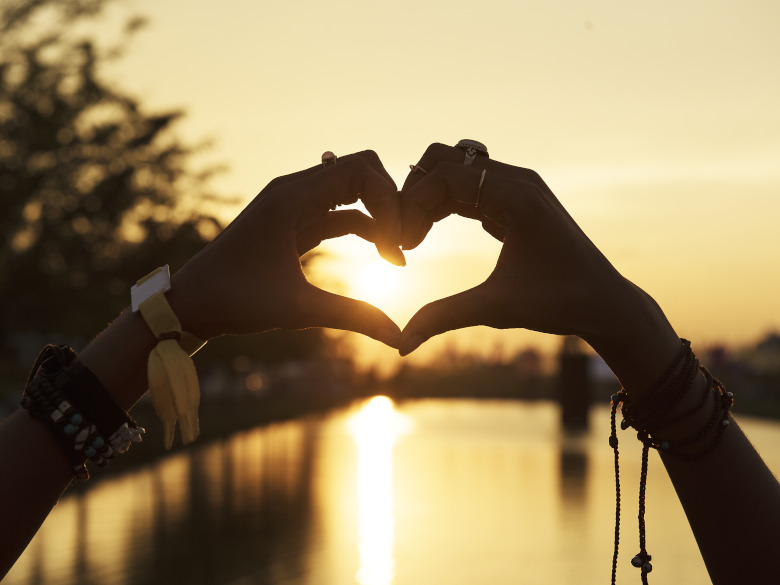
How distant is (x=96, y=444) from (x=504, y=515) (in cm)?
1217

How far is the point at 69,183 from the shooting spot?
20.2 m

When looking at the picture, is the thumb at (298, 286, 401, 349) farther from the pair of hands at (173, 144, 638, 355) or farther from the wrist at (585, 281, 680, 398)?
the wrist at (585, 281, 680, 398)

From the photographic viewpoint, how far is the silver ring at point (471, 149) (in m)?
1.58

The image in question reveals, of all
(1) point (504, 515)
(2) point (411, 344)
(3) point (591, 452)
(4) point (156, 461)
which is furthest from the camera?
(3) point (591, 452)

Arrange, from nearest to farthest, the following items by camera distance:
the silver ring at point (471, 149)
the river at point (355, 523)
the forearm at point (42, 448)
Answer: the forearm at point (42, 448)
the silver ring at point (471, 149)
the river at point (355, 523)

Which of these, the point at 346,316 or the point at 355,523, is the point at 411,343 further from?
the point at 355,523

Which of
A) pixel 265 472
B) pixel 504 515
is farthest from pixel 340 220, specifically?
pixel 265 472

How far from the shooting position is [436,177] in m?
1.59

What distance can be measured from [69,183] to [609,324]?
20.4 meters

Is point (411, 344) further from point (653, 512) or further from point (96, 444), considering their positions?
point (653, 512)

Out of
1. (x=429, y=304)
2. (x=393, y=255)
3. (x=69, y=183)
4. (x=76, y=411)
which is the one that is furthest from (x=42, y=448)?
(x=69, y=183)

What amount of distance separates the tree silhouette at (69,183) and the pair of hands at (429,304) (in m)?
19.1

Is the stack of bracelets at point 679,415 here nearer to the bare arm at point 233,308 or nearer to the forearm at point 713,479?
the forearm at point 713,479

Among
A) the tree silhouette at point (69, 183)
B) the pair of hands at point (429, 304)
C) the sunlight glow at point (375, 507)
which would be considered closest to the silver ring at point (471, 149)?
the pair of hands at point (429, 304)
